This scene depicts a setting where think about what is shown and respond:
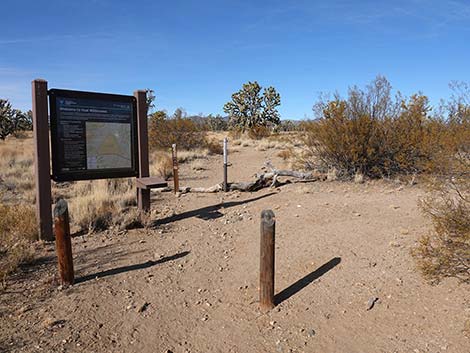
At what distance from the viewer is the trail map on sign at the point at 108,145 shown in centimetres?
684

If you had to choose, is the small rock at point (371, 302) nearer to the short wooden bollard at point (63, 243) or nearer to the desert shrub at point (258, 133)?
the short wooden bollard at point (63, 243)

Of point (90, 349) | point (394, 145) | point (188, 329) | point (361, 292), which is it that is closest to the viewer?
point (90, 349)

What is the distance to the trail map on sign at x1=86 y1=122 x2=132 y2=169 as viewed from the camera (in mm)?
6836

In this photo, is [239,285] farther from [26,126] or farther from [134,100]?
[26,126]

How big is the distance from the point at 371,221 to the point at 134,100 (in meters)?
5.05

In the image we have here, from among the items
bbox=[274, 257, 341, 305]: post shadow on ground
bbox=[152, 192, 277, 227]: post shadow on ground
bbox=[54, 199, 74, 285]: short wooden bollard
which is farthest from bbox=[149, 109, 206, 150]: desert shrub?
bbox=[274, 257, 341, 305]: post shadow on ground

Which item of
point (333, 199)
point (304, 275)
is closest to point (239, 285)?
point (304, 275)

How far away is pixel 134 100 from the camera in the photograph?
7445mm

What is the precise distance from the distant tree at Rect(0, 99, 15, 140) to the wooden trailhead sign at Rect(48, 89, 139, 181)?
25498 mm

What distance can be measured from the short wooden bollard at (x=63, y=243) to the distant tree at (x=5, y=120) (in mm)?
28054

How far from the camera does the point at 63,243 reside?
4.45m

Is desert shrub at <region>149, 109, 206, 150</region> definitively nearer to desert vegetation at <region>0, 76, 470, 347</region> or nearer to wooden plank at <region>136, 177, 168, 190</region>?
desert vegetation at <region>0, 76, 470, 347</region>

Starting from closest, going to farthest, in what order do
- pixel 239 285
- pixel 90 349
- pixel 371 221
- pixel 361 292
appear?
1. pixel 90 349
2. pixel 361 292
3. pixel 239 285
4. pixel 371 221

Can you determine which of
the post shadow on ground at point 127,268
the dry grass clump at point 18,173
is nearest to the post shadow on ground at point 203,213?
the post shadow on ground at point 127,268
